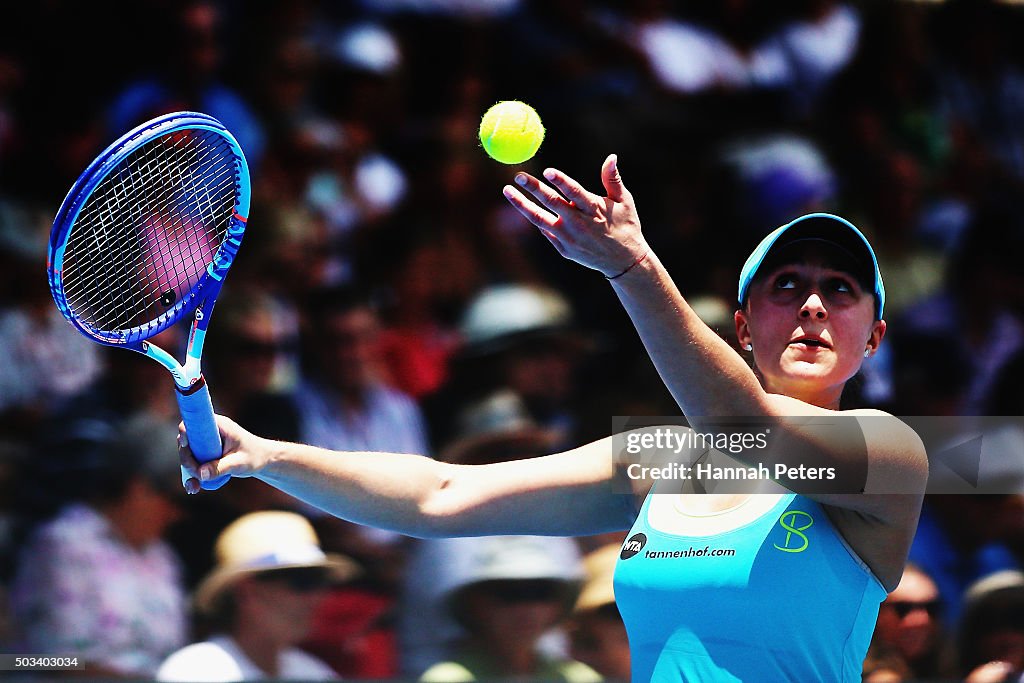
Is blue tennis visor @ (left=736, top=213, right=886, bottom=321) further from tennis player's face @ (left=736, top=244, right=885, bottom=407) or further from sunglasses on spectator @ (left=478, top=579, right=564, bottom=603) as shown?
sunglasses on spectator @ (left=478, top=579, right=564, bottom=603)

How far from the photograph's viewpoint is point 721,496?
2.39m

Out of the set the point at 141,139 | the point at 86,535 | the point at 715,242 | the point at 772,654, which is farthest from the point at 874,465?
the point at 715,242

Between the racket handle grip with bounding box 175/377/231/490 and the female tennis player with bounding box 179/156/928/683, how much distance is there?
0.8 inches

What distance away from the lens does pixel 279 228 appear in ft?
16.5

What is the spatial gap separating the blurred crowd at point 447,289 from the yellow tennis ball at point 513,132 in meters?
0.66

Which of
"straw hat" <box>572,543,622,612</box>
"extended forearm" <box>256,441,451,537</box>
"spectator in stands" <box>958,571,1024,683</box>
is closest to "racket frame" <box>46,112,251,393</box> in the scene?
"extended forearm" <box>256,441,451,537</box>

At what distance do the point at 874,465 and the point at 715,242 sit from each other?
377 cm

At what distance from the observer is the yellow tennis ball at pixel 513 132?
2656 mm

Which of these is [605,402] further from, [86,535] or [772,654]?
[772,654]

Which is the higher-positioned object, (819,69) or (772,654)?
(819,69)

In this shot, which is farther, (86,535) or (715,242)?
(715,242)

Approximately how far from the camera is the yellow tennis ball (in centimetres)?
266

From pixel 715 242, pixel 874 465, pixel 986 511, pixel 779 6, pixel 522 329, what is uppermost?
pixel 779 6

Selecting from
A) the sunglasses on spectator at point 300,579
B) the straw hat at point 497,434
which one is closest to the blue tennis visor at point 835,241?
the sunglasses on spectator at point 300,579
